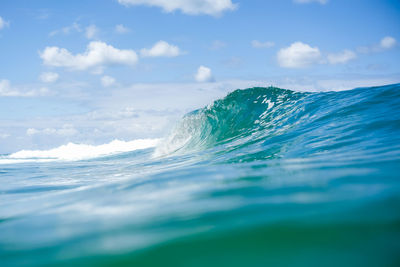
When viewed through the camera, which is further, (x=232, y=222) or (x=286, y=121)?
(x=286, y=121)

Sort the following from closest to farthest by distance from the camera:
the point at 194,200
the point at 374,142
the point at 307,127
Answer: the point at 194,200 < the point at 374,142 < the point at 307,127

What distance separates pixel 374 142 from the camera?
445 cm

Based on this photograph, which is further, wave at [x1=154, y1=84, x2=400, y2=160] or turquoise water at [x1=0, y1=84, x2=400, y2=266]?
wave at [x1=154, y1=84, x2=400, y2=160]

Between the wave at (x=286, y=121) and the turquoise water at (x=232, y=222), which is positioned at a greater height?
the wave at (x=286, y=121)

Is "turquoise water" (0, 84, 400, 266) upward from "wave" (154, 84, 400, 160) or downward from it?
downward

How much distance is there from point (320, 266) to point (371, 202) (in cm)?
79

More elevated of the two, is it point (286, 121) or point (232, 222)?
point (286, 121)

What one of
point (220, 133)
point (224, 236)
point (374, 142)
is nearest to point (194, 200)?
point (224, 236)

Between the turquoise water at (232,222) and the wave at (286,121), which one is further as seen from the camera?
the wave at (286,121)

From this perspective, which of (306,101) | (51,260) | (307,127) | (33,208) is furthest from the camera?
(306,101)

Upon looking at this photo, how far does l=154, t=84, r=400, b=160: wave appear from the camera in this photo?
5.64 m

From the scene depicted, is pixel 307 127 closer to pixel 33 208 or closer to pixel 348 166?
pixel 348 166

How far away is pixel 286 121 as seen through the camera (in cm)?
917

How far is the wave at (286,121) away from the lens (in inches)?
222
